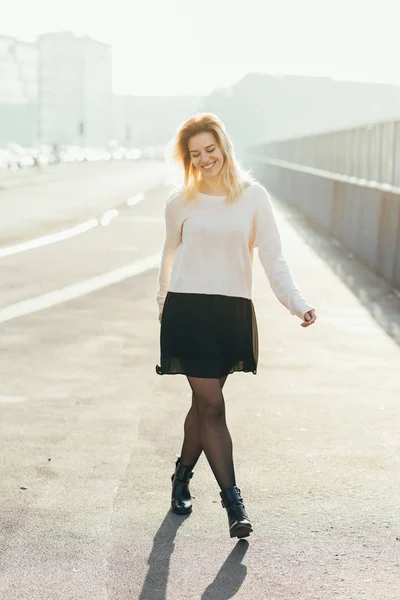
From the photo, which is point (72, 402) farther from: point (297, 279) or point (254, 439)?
point (297, 279)

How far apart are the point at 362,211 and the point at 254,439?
12457 mm

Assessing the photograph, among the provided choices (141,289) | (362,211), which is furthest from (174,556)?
(362,211)

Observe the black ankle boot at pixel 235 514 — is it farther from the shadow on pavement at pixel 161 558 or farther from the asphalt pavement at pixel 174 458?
the shadow on pavement at pixel 161 558

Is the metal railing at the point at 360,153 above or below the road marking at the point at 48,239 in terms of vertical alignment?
above

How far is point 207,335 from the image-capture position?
201 inches

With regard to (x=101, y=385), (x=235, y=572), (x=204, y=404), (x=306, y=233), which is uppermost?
(x=204, y=404)

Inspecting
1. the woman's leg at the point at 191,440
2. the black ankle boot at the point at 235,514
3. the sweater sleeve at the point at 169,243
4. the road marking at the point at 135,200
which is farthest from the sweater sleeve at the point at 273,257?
the road marking at the point at 135,200

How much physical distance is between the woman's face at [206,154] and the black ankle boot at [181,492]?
1.33 m

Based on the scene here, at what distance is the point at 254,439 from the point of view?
22.6 feet

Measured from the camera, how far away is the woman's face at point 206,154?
16.7 feet

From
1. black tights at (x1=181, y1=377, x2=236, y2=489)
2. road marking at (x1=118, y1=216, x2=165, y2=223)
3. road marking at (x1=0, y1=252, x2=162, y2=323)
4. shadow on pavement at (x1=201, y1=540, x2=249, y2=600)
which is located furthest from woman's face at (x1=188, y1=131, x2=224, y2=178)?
road marking at (x1=118, y1=216, x2=165, y2=223)

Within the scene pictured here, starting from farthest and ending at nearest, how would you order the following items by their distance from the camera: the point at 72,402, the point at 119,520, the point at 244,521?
the point at 72,402 < the point at 119,520 < the point at 244,521

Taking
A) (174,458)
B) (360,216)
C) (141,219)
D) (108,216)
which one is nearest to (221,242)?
(174,458)

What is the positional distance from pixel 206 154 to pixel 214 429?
3.73 ft
